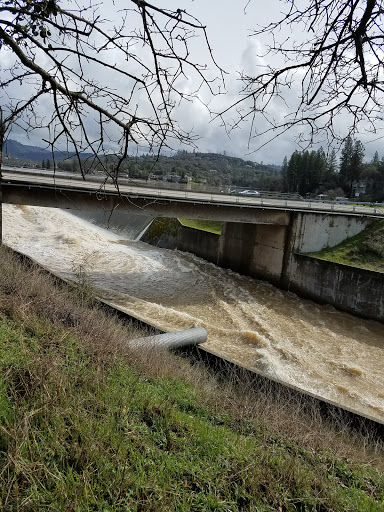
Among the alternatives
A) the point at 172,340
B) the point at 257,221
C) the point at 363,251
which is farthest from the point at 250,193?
the point at 172,340

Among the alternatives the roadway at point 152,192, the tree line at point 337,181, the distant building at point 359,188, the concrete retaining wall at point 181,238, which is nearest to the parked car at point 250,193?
the roadway at point 152,192

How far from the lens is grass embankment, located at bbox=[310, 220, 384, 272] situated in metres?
24.3

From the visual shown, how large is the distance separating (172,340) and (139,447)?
21.2ft

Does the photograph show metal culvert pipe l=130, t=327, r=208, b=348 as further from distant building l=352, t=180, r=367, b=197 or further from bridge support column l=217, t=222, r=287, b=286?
distant building l=352, t=180, r=367, b=197

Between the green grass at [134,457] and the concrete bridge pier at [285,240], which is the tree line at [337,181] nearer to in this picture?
the concrete bridge pier at [285,240]

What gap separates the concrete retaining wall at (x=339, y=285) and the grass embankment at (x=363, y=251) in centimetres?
127

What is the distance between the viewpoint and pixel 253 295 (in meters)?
24.4

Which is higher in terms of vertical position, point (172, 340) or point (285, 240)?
point (285, 240)

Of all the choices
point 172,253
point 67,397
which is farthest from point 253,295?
point 67,397

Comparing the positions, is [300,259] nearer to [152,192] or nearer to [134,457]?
[152,192]

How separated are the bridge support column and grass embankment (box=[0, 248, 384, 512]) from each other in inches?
834

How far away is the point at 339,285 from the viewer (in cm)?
2298

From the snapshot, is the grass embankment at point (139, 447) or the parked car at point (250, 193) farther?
the parked car at point (250, 193)

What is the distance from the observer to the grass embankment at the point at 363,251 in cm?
2431
